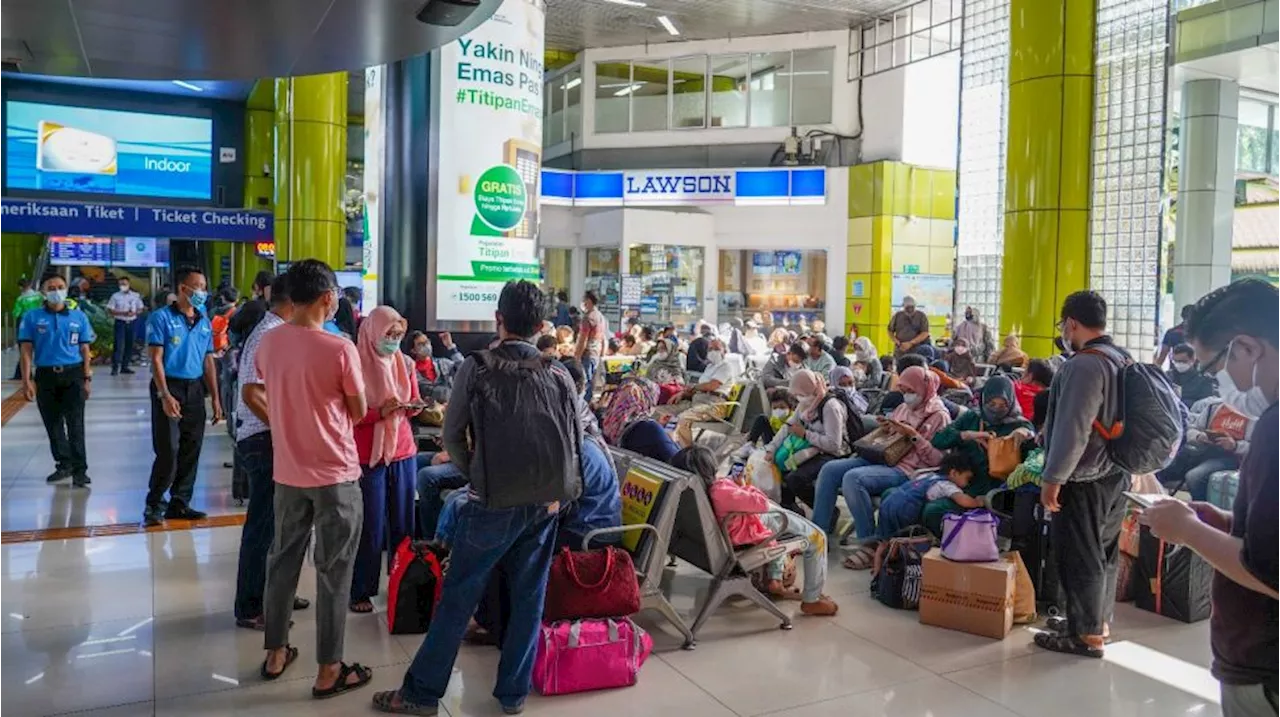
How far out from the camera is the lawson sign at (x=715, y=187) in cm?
2017

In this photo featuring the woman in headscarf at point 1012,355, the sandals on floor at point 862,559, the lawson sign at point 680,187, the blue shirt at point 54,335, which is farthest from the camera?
the lawson sign at point 680,187

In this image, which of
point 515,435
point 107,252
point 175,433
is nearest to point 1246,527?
point 515,435

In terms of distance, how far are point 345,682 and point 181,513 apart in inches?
135

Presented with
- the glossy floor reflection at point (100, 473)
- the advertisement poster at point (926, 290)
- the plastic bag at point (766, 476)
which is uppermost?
the advertisement poster at point (926, 290)

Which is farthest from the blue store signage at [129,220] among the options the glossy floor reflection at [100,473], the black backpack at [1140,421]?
the black backpack at [1140,421]

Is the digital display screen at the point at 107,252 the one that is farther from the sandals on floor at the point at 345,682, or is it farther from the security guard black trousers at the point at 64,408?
the sandals on floor at the point at 345,682

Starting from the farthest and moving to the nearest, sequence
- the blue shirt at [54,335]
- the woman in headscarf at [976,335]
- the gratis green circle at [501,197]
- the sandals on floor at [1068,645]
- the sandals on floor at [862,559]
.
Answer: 1. the woman in headscarf at [976,335]
2. the gratis green circle at [501,197]
3. the blue shirt at [54,335]
4. the sandals on floor at [862,559]
5. the sandals on floor at [1068,645]

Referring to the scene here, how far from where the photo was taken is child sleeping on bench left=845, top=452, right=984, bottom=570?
5.43m

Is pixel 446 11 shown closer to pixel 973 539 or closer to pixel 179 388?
pixel 179 388

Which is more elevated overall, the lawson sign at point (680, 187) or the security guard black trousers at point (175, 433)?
the lawson sign at point (680, 187)

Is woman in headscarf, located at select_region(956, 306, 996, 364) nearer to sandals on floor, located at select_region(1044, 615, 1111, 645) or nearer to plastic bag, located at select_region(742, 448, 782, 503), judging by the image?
plastic bag, located at select_region(742, 448, 782, 503)

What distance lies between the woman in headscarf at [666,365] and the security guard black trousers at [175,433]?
18.2 ft

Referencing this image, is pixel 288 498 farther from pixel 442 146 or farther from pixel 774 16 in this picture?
pixel 774 16

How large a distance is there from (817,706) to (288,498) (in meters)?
2.21
